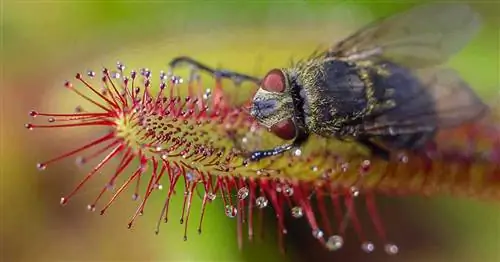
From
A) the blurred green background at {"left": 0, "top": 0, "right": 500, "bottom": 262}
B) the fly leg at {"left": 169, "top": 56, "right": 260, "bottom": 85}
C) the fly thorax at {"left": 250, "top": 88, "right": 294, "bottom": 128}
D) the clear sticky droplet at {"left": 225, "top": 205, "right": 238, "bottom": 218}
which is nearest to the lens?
the clear sticky droplet at {"left": 225, "top": 205, "right": 238, "bottom": 218}

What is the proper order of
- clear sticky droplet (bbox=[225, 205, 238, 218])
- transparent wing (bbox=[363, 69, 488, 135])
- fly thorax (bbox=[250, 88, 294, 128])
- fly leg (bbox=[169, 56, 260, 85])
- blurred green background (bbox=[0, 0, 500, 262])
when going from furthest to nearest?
1. blurred green background (bbox=[0, 0, 500, 262])
2. fly leg (bbox=[169, 56, 260, 85])
3. transparent wing (bbox=[363, 69, 488, 135])
4. fly thorax (bbox=[250, 88, 294, 128])
5. clear sticky droplet (bbox=[225, 205, 238, 218])

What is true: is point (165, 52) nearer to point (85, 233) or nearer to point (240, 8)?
point (240, 8)

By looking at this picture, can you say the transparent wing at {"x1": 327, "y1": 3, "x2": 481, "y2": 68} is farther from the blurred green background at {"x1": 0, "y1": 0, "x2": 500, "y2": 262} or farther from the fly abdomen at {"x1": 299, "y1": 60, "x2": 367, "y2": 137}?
the blurred green background at {"x1": 0, "y1": 0, "x2": 500, "y2": 262}

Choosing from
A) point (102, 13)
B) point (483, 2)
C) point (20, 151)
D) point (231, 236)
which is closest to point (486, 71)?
point (483, 2)

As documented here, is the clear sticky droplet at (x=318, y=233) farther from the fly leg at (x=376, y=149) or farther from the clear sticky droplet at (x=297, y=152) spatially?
the fly leg at (x=376, y=149)

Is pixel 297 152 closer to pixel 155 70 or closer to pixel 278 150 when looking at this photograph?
pixel 278 150

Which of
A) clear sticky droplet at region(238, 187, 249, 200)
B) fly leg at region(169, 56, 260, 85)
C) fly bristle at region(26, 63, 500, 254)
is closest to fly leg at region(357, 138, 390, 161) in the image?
fly bristle at region(26, 63, 500, 254)
